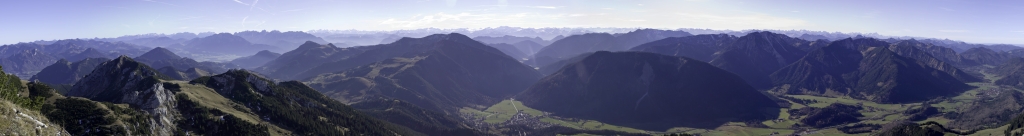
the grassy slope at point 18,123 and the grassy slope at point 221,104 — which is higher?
the grassy slope at point 18,123

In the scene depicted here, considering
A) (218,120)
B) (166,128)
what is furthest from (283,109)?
(166,128)

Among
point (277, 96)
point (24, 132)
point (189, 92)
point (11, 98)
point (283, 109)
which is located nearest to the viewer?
point (24, 132)

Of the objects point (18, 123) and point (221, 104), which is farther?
point (221, 104)

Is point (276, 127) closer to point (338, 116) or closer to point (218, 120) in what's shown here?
point (218, 120)

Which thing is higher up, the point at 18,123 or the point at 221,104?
the point at 18,123

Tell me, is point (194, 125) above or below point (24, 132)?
below

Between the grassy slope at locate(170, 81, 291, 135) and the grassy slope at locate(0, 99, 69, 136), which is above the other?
the grassy slope at locate(0, 99, 69, 136)

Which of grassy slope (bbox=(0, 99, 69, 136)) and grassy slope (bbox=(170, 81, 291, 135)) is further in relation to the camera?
grassy slope (bbox=(170, 81, 291, 135))

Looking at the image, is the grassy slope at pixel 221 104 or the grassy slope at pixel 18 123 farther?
the grassy slope at pixel 221 104

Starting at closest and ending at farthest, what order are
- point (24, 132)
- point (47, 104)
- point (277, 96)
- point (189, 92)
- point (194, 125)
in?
point (24, 132) → point (47, 104) → point (194, 125) → point (189, 92) → point (277, 96)

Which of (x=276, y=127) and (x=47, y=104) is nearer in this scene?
(x=47, y=104)

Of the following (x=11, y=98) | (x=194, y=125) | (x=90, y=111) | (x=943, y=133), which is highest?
(x=11, y=98)
